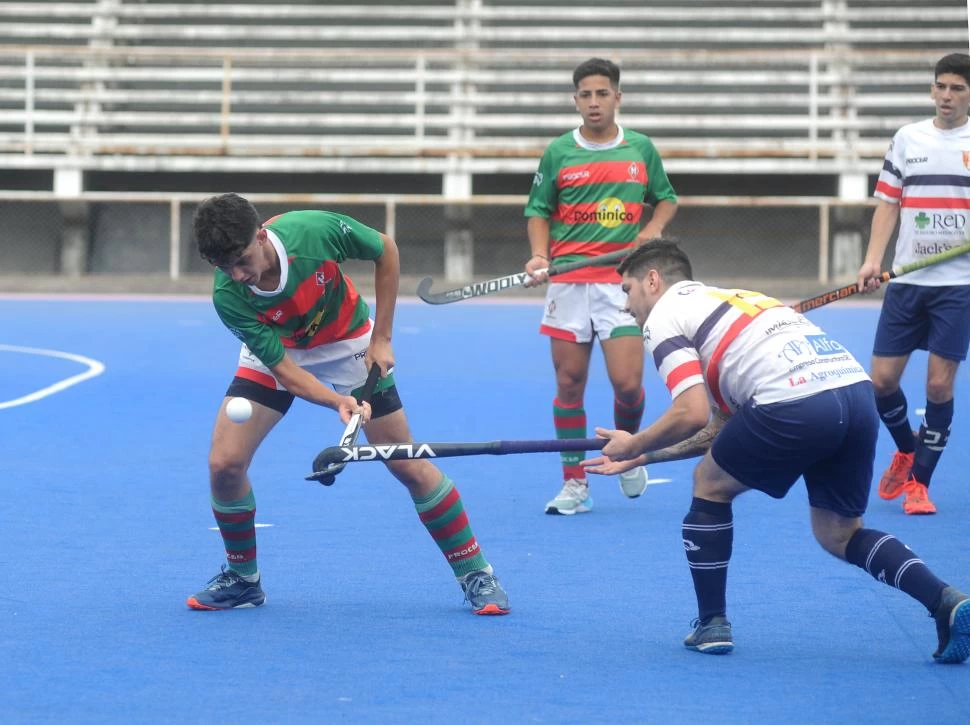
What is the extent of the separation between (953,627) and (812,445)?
533 mm

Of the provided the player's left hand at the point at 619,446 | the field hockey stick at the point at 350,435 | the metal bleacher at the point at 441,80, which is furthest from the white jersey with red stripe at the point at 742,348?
the metal bleacher at the point at 441,80

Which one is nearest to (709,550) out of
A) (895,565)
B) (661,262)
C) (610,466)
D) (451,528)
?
(610,466)

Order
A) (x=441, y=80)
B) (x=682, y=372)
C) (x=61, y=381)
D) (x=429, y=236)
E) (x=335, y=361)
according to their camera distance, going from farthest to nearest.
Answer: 1. (x=441, y=80)
2. (x=429, y=236)
3. (x=61, y=381)
4. (x=335, y=361)
5. (x=682, y=372)

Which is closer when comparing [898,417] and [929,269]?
[929,269]

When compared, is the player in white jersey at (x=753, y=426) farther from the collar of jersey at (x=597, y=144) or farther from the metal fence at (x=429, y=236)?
the metal fence at (x=429, y=236)

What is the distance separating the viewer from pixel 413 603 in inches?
167

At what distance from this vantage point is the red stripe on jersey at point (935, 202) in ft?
18.5

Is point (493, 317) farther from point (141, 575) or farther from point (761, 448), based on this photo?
point (761, 448)

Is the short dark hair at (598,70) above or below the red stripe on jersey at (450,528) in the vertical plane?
above

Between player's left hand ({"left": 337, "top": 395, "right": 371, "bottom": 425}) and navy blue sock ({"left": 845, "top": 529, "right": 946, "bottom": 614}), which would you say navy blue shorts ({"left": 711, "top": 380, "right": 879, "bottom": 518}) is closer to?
navy blue sock ({"left": 845, "top": 529, "right": 946, "bottom": 614})

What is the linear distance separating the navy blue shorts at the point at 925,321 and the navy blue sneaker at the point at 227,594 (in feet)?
8.97

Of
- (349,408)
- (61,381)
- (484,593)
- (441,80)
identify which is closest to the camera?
(349,408)

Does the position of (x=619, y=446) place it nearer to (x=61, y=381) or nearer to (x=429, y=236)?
(x=61, y=381)

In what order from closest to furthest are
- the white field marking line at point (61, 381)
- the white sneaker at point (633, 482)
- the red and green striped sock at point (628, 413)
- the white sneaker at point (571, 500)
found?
the white sneaker at point (571, 500) < the white sneaker at point (633, 482) < the red and green striped sock at point (628, 413) < the white field marking line at point (61, 381)
